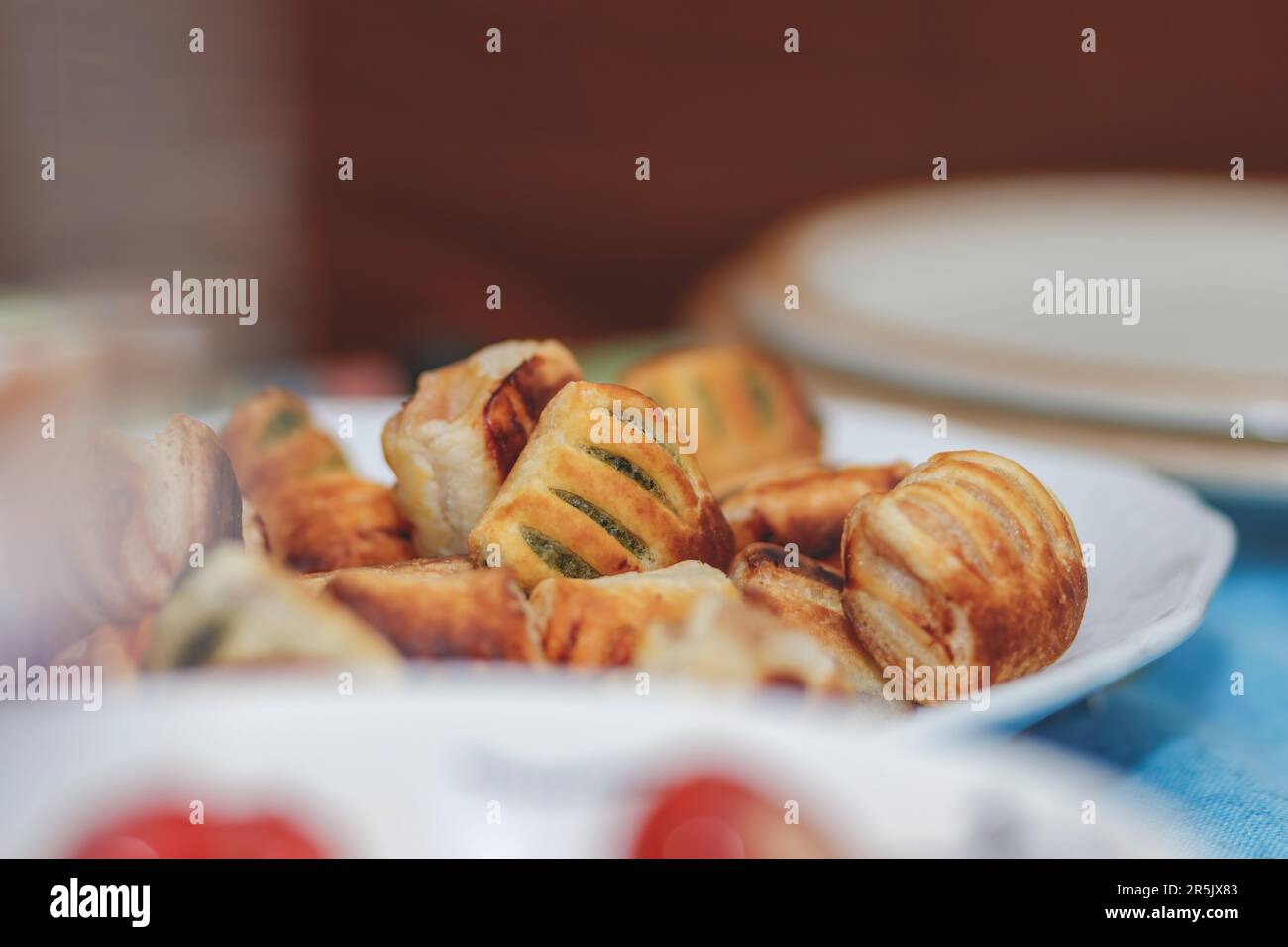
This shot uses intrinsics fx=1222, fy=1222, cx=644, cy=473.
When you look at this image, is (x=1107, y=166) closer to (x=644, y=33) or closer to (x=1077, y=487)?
Answer: (x=644, y=33)

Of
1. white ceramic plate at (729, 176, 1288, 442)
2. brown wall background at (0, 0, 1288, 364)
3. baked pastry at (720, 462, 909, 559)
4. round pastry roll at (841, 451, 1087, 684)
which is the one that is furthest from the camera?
brown wall background at (0, 0, 1288, 364)

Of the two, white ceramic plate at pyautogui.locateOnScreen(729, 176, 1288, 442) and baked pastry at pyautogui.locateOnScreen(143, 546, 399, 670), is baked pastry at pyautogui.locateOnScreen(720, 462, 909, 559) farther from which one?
white ceramic plate at pyautogui.locateOnScreen(729, 176, 1288, 442)

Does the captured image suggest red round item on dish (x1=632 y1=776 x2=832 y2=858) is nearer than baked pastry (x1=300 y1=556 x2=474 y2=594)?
Yes

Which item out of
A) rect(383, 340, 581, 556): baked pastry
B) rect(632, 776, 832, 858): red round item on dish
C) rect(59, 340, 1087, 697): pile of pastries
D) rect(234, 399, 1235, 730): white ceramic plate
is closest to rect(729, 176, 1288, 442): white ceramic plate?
rect(234, 399, 1235, 730): white ceramic plate

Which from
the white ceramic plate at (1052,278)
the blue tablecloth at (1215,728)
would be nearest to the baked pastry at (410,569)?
the blue tablecloth at (1215,728)
